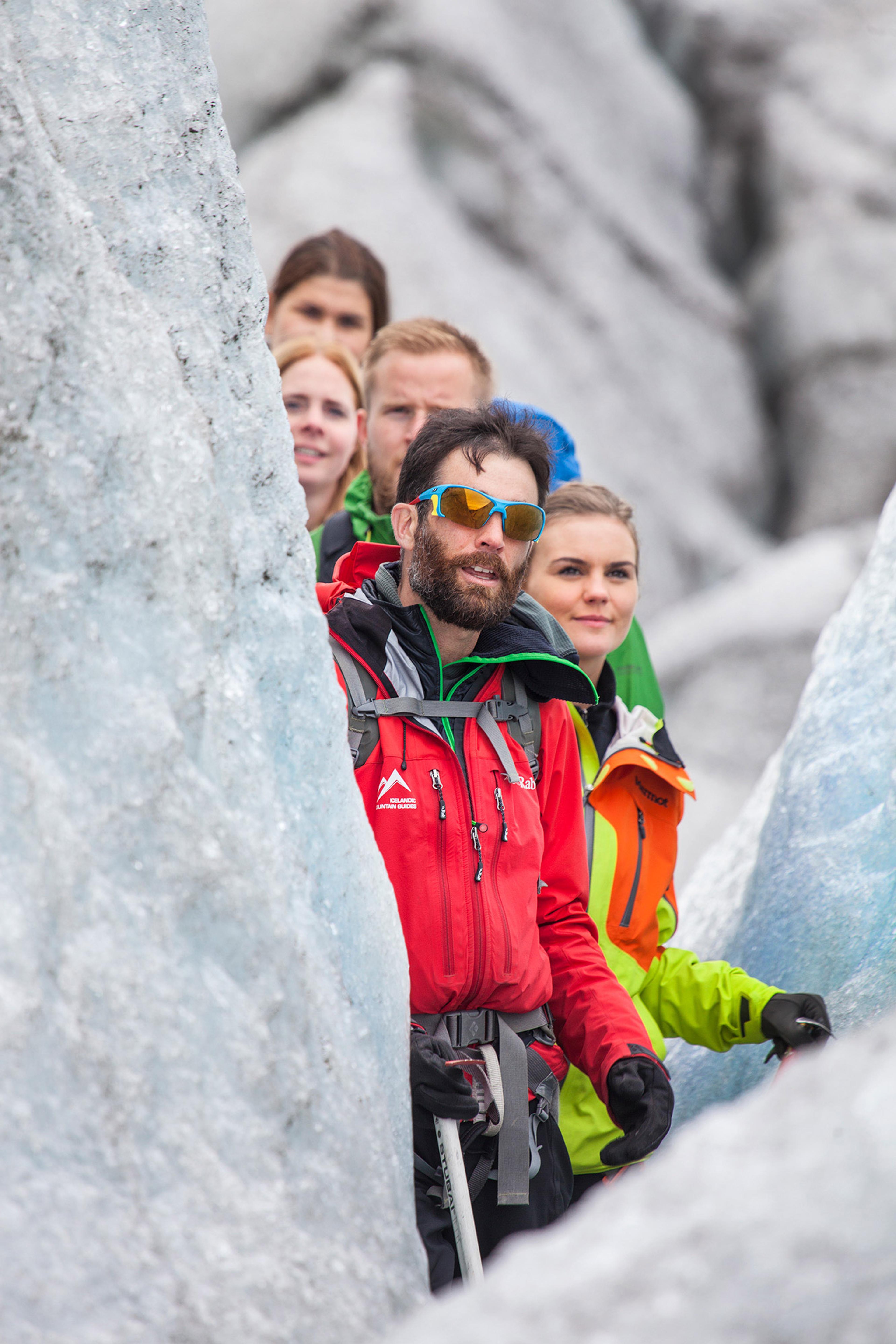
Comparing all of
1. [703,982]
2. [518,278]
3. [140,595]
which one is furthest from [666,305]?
[140,595]

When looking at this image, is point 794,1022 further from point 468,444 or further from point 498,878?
point 468,444

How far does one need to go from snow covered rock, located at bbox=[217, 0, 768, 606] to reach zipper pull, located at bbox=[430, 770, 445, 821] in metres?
7.25

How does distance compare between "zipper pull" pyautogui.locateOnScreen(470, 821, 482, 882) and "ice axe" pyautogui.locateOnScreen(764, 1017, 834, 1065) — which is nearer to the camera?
"zipper pull" pyautogui.locateOnScreen(470, 821, 482, 882)

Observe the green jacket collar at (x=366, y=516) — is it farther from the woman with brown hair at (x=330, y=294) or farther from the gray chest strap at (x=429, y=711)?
the woman with brown hair at (x=330, y=294)

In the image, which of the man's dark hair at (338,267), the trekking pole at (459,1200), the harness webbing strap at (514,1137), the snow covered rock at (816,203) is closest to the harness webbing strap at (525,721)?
the harness webbing strap at (514,1137)

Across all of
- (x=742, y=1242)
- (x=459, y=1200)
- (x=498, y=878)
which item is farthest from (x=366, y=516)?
(x=742, y=1242)

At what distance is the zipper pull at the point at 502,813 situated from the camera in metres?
2.04

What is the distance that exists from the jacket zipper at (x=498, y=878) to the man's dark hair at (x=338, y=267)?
248cm

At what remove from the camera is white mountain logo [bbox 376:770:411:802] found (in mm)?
2023

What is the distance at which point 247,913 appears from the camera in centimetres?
162

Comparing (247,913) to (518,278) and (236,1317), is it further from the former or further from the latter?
(518,278)

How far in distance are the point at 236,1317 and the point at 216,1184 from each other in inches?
6.0

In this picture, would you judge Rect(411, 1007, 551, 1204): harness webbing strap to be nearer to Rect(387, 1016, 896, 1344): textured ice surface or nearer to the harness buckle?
the harness buckle

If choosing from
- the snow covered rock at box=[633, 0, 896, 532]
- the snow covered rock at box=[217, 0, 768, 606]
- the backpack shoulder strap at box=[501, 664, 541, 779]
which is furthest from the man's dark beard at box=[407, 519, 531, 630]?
the snow covered rock at box=[633, 0, 896, 532]
